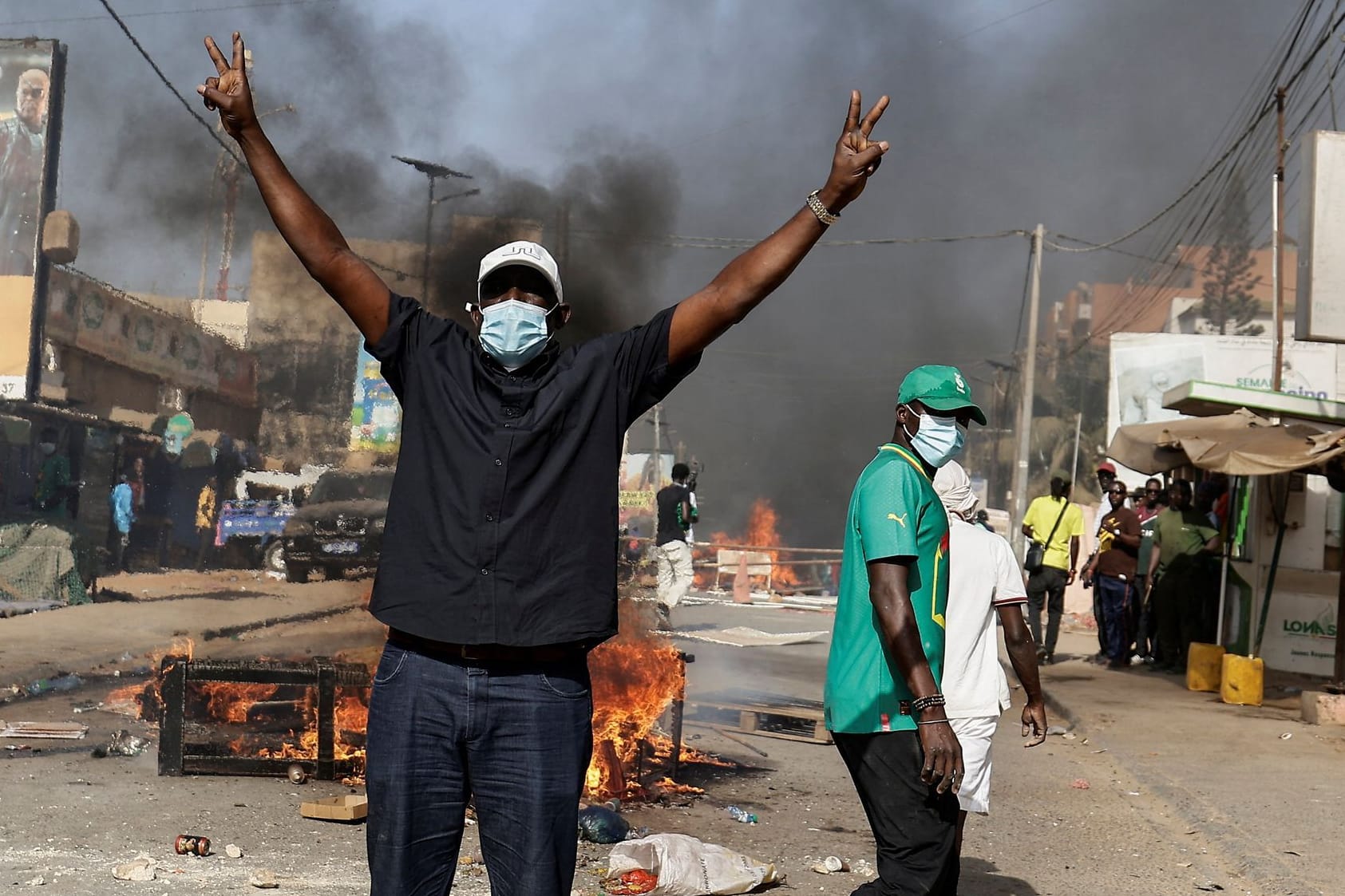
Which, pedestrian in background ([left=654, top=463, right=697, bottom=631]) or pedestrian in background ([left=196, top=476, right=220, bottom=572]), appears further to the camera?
pedestrian in background ([left=196, top=476, right=220, bottom=572])

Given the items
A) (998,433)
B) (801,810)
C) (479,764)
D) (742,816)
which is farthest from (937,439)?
(998,433)

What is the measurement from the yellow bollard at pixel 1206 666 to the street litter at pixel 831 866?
24.4ft

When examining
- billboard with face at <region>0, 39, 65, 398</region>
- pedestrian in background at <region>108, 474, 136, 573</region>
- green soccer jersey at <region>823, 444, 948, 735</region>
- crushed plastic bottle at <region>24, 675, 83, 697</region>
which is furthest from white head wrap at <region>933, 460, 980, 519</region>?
billboard with face at <region>0, 39, 65, 398</region>

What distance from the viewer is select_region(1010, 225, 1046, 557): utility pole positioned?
27.9 metres

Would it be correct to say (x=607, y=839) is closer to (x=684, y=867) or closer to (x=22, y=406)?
(x=684, y=867)

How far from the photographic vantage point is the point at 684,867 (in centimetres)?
484

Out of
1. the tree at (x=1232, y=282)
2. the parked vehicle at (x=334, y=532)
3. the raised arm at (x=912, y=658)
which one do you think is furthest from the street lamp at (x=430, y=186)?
the tree at (x=1232, y=282)

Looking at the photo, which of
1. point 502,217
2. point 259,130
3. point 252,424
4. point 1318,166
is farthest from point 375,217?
point 259,130

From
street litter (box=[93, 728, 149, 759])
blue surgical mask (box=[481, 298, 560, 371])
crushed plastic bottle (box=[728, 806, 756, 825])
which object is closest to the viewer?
blue surgical mask (box=[481, 298, 560, 371])

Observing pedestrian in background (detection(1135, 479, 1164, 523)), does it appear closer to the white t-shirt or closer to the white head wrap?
the white head wrap

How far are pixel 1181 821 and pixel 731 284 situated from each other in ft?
17.1

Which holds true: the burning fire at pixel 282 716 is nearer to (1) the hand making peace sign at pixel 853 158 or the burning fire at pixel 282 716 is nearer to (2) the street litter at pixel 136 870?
(2) the street litter at pixel 136 870

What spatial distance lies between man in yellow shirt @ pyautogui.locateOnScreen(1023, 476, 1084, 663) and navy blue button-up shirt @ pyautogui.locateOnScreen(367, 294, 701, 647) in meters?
10.8

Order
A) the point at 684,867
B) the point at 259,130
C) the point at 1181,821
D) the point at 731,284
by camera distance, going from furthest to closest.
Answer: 1. the point at 1181,821
2. the point at 684,867
3. the point at 259,130
4. the point at 731,284
